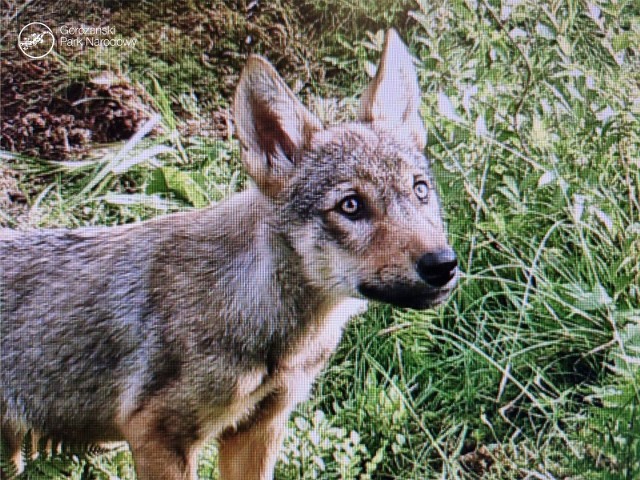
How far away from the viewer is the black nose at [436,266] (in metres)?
1.48

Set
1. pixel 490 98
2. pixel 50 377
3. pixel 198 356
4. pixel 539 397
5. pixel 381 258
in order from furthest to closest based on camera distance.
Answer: pixel 490 98
pixel 539 397
pixel 50 377
pixel 198 356
pixel 381 258

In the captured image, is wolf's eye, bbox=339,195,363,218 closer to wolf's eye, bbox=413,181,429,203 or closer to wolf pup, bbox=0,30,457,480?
wolf pup, bbox=0,30,457,480

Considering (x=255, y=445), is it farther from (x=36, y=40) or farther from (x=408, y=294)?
(x=36, y=40)

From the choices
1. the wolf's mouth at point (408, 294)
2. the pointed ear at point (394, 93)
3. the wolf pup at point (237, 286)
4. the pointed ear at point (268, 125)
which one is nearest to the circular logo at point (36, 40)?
the wolf pup at point (237, 286)

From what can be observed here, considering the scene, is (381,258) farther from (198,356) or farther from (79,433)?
(79,433)

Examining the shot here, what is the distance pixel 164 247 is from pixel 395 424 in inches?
26.7

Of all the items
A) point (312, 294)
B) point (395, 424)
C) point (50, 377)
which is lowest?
point (395, 424)

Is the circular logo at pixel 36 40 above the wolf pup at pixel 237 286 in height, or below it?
above

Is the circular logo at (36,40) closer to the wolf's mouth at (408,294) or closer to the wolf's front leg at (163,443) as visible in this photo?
the wolf's front leg at (163,443)

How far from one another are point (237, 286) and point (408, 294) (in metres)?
0.35

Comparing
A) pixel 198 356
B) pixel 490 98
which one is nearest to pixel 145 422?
pixel 198 356

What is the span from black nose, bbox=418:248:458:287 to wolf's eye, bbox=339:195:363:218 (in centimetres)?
17

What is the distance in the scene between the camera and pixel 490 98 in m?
2.13

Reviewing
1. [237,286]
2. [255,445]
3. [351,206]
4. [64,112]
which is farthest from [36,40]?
[255,445]
